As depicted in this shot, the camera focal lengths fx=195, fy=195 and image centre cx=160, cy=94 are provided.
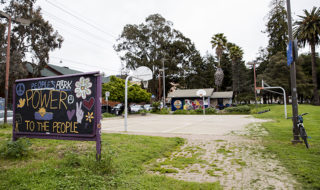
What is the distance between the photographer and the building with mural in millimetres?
33441

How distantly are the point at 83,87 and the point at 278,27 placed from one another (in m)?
48.1

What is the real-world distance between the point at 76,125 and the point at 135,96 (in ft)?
69.6

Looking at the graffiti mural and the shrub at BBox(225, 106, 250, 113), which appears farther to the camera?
the graffiti mural

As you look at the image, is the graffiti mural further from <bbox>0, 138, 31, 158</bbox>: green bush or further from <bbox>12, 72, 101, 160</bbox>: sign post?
<bbox>0, 138, 31, 158</bbox>: green bush

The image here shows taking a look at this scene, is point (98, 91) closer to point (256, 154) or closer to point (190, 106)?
point (256, 154)

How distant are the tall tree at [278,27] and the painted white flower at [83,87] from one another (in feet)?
153

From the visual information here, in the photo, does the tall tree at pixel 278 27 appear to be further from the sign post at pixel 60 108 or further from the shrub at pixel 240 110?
the sign post at pixel 60 108

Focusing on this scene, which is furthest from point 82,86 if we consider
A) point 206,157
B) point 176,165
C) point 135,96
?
point 135,96

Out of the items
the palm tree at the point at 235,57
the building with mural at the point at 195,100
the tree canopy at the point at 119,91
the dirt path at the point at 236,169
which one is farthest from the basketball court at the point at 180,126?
A: the palm tree at the point at 235,57

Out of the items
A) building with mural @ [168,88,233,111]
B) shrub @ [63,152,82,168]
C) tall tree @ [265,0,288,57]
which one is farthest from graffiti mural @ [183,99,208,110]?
shrub @ [63,152,82,168]

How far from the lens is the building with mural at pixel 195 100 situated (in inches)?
1317

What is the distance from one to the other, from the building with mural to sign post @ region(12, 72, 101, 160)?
Result: 2956cm

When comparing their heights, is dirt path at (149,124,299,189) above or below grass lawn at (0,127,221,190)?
below

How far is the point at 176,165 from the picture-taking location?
436cm
